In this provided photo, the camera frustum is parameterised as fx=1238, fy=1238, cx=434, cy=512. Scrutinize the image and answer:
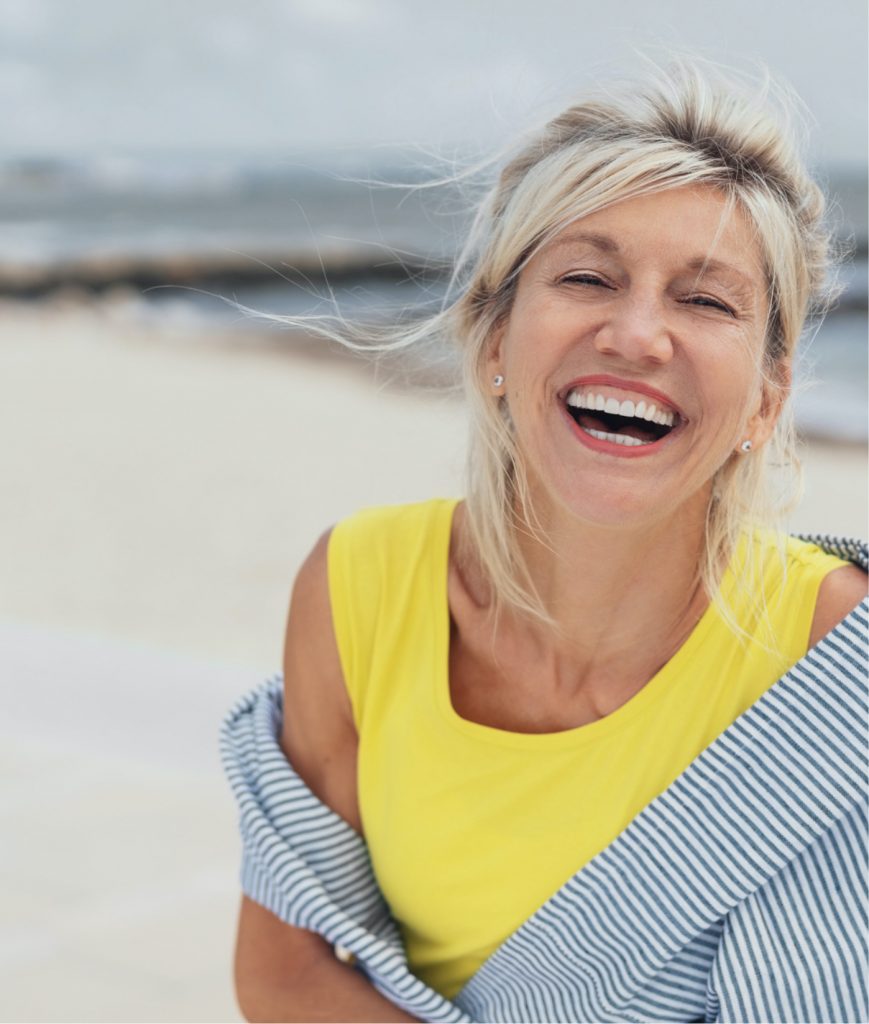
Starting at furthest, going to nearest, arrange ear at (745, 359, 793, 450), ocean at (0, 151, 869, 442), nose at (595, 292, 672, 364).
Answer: ocean at (0, 151, 869, 442), ear at (745, 359, 793, 450), nose at (595, 292, 672, 364)

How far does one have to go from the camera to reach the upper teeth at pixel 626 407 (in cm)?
128

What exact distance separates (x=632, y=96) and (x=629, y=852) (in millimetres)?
808

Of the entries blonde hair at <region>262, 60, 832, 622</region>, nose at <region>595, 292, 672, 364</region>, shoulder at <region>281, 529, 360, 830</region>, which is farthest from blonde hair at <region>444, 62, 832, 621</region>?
shoulder at <region>281, 529, 360, 830</region>

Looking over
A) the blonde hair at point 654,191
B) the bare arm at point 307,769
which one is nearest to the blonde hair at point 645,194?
the blonde hair at point 654,191

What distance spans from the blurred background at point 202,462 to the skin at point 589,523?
7.9 inches

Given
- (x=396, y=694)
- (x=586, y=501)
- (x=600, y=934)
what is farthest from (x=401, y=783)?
(x=586, y=501)

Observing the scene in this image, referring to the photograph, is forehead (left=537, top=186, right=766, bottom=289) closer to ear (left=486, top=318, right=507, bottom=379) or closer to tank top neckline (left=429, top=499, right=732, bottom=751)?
ear (left=486, top=318, right=507, bottom=379)

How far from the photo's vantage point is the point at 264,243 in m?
22.2

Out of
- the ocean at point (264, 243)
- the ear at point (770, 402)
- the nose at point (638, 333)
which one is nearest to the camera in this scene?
the nose at point (638, 333)

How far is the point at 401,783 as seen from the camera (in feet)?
4.80

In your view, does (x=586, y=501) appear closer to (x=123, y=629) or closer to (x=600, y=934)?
(x=600, y=934)

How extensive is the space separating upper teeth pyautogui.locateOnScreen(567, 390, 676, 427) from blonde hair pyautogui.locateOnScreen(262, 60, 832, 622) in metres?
0.15

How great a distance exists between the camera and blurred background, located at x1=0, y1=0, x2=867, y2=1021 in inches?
61.2

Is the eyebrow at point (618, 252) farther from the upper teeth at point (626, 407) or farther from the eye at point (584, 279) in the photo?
the upper teeth at point (626, 407)
